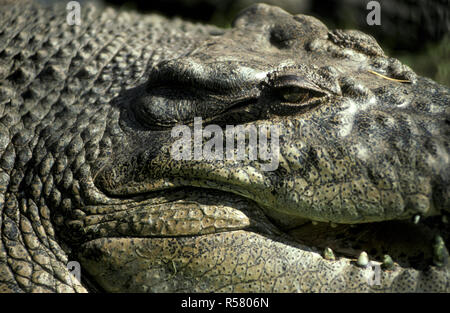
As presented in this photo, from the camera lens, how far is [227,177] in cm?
289

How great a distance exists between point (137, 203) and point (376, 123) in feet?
4.67

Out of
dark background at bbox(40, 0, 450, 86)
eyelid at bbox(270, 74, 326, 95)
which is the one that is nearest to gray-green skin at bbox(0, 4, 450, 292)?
eyelid at bbox(270, 74, 326, 95)

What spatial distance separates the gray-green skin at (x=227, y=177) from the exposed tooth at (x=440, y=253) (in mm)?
16

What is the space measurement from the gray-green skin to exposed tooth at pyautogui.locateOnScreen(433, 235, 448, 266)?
0.05 feet

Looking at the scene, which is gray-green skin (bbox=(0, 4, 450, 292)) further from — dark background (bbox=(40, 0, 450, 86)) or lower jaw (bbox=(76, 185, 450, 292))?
dark background (bbox=(40, 0, 450, 86))

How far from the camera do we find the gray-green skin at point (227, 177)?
2.77m

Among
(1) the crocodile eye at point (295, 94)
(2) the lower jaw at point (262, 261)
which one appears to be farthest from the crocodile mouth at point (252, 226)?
(1) the crocodile eye at point (295, 94)

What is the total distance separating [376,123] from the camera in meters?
2.84

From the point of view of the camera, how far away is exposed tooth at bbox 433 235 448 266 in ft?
8.98

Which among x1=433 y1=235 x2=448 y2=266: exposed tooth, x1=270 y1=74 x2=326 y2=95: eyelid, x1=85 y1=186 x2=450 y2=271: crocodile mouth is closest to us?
x1=433 y1=235 x2=448 y2=266: exposed tooth

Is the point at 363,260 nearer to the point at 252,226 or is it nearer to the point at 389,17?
the point at 252,226

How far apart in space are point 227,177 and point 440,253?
120cm
